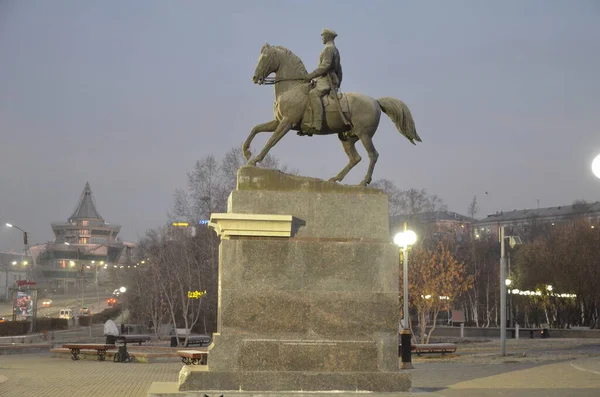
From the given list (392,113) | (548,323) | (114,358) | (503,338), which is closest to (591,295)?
(548,323)

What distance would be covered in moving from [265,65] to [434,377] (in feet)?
32.6

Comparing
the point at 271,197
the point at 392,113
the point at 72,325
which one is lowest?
the point at 72,325

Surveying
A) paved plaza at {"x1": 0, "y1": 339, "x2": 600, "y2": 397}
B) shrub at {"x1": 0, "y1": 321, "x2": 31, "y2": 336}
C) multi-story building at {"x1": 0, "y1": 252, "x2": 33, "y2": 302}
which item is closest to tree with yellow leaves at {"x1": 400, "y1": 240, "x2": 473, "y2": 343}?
paved plaza at {"x1": 0, "y1": 339, "x2": 600, "y2": 397}

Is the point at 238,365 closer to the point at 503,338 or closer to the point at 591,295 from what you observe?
the point at 503,338

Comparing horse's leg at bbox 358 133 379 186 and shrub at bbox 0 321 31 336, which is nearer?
horse's leg at bbox 358 133 379 186

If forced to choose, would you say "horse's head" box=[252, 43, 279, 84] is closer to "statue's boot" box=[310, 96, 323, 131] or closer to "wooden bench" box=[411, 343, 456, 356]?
"statue's boot" box=[310, 96, 323, 131]

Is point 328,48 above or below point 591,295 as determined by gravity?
above

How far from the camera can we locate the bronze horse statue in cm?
1542

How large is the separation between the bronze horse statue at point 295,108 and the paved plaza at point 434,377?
4.82m

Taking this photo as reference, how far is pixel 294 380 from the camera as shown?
13867 mm

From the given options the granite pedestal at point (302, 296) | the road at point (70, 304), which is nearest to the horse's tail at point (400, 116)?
the granite pedestal at point (302, 296)

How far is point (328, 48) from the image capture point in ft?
51.2

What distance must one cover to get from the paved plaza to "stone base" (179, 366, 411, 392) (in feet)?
3.87

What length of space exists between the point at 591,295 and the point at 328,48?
4641cm
